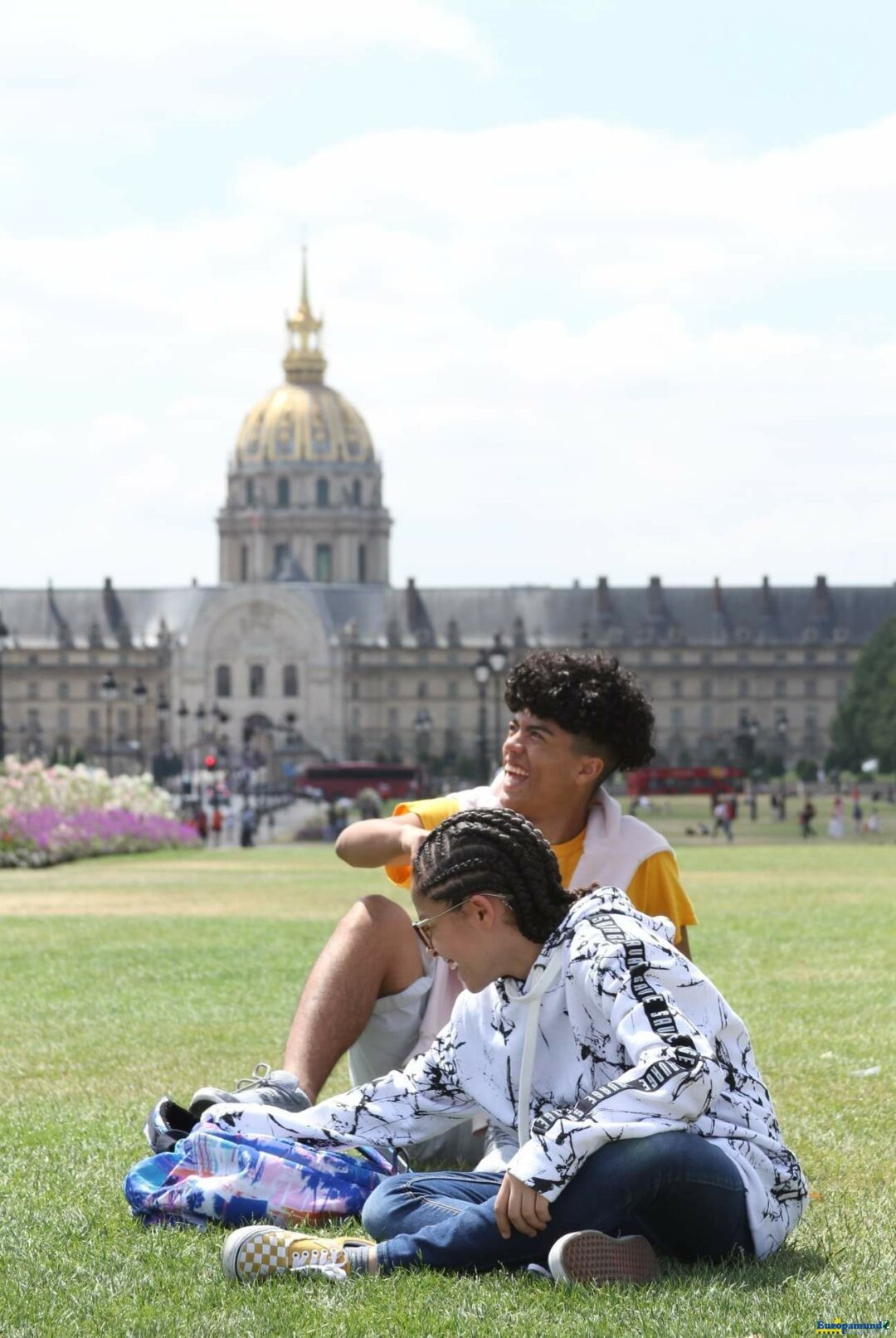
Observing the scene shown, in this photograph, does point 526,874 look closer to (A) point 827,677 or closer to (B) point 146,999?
(B) point 146,999

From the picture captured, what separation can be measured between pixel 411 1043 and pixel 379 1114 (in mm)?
890

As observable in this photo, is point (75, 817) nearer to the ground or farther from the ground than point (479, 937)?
nearer to the ground

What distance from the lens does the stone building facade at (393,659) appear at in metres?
136

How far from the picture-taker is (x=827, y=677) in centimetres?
13575

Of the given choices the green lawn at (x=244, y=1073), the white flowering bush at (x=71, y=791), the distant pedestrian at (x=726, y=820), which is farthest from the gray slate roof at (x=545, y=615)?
the green lawn at (x=244, y=1073)

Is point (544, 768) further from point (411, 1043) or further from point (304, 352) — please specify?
point (304, 352)

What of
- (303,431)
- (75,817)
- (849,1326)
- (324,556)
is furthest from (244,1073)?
(303,431)

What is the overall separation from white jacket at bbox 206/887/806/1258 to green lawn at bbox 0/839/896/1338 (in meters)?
0.31

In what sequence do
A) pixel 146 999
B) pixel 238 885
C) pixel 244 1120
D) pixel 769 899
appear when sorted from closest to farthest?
pixel 244 1120 → pixel 146 999 → pixel 769 899 → pixel 238 885

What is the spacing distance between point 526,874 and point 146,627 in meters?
139

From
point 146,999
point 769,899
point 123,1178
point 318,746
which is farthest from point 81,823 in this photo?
point 318,746

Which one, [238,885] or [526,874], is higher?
[526,874]

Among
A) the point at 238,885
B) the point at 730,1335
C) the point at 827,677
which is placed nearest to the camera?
the point at 730,1335

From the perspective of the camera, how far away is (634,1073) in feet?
16.2
